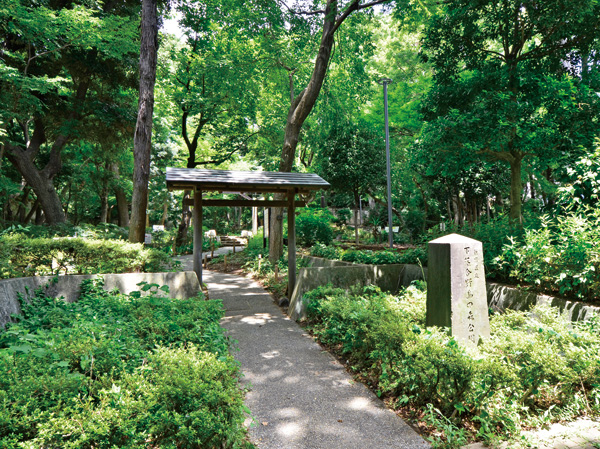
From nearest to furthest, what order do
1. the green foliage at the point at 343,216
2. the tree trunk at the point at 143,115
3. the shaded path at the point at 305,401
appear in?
the shaded path at the point at 305,401
the tree trunk at the point at 143,115
the green foliage at the point at 343,216

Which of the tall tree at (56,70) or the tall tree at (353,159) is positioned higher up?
the tall tree at (56,70)

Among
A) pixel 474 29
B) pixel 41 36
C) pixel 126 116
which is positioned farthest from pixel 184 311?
pixel 126 116

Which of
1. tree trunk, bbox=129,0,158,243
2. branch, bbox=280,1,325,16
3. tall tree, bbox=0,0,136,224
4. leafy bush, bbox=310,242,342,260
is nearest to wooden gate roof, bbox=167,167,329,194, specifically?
tree trunk, bbox=129,0,158,243

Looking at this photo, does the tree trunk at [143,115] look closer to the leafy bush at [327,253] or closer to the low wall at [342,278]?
the low wall at [342,278]

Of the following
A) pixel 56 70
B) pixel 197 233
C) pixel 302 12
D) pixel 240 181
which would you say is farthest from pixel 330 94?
pixel 56 70

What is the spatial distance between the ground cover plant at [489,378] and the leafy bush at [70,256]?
203 inches

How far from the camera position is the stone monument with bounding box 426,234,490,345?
4266 mm

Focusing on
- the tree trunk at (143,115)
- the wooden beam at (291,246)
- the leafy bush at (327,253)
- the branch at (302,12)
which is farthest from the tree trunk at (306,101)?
the tree trunk at (143,115)

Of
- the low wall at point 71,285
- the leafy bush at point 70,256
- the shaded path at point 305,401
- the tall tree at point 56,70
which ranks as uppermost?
the tall tree at point 56,70

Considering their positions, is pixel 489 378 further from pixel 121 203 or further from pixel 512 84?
pixel 121 203

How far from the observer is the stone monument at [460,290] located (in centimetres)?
427

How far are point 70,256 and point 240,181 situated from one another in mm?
3630

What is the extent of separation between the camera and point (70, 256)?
21.7ft

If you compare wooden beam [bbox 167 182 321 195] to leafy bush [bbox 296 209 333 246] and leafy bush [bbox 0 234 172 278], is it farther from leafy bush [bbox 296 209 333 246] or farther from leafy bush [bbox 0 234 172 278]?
leafy bush [bbox 296 209 333 246]
